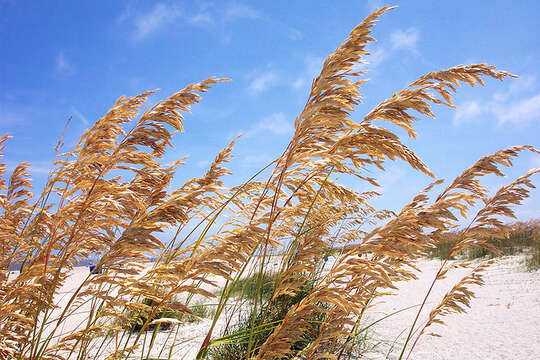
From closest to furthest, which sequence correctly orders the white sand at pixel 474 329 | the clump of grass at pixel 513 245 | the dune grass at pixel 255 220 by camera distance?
the dune grass at pixel 255 220
the white sand at pixel 474 329
the clump of grass at pixel 513 245

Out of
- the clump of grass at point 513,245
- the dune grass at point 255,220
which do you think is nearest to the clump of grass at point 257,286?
the dune grass at point 255,220

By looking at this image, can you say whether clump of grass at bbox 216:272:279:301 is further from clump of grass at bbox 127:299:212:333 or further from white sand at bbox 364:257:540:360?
white sand at bbox 364:257:540:360

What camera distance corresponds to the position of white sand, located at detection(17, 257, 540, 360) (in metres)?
4.29

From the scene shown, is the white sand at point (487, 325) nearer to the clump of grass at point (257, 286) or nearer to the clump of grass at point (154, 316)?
the clump of grass at point (257, 286)

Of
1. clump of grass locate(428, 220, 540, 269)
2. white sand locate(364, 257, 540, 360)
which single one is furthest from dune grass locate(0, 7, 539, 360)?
clump of grass locate(428, 220, 540, 269)

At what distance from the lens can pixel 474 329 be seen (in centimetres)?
545

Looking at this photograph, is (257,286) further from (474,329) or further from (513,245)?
(513,245)

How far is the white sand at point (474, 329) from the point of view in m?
4.29

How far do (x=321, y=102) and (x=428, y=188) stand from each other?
4.11ft

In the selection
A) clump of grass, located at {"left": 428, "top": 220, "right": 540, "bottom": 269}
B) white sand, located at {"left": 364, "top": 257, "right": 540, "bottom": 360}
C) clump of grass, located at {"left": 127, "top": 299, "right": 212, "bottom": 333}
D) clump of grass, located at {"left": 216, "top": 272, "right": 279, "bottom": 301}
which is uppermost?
clump of grass, located at {"left": 428, "top": 220, "right": 540, "bottom": 269}

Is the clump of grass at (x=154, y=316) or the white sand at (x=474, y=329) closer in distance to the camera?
the clump of grass at (x=154, y=316)

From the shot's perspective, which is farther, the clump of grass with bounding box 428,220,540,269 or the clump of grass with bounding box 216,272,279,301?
the clump of grass with bounding box 428,220,540,269

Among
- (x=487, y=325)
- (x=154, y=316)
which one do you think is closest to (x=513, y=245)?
(x=487, y=325)

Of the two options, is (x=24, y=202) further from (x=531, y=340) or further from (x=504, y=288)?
(x=504, y=288)
